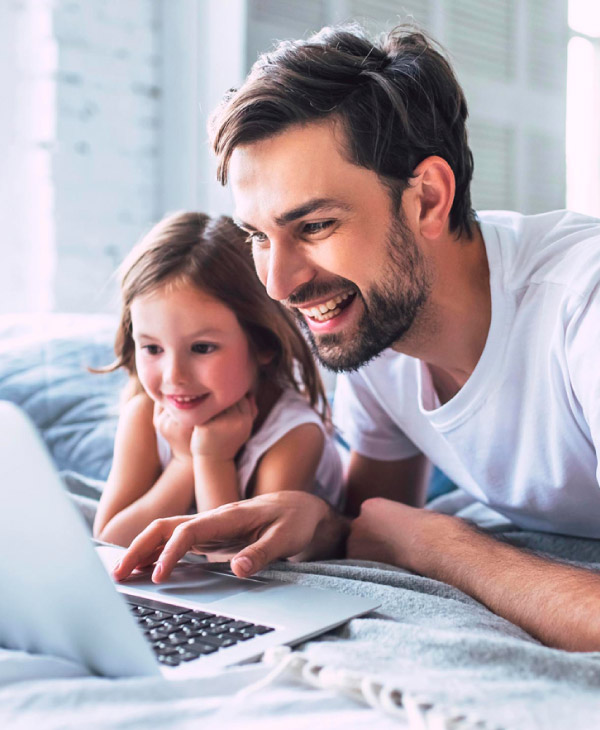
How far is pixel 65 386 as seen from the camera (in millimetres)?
1683

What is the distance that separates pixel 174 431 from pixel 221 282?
0.27 meters

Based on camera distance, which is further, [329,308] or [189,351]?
[189,351]

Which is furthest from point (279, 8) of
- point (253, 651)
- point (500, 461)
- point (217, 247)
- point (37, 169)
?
point (253, 651)

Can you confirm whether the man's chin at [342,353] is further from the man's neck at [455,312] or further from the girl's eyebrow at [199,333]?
the girl's eyebrow at [199,333]

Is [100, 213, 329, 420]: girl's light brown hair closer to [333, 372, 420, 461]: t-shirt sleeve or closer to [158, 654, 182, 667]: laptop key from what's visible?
[333, 372, 420, 461]: t-shirt sleeve

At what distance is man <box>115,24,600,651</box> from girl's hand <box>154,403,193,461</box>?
31 cm

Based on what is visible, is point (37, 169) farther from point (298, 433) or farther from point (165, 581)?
point (165, 581)

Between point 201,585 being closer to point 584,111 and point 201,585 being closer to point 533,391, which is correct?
point 533,391

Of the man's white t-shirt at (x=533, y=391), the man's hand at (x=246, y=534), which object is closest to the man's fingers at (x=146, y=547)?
the man's hand at (x=246, y=534)

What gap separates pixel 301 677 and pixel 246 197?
2.25 feet

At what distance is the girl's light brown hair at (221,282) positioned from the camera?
4.53ft

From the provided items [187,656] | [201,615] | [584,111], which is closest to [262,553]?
[201,615]

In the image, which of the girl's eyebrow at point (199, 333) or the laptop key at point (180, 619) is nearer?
the laptop key at point (180, 619)

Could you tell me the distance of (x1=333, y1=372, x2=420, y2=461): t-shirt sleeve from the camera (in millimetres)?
1504
